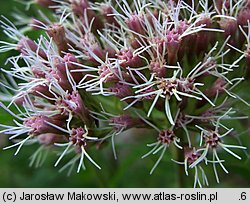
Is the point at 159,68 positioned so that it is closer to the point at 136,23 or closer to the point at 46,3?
the point at 136,23

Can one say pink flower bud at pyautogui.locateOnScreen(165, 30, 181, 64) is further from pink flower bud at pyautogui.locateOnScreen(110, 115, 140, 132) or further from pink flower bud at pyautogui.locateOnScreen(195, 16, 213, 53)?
pink flower bud at pyautogui.locateOnScreen(110, 115, 140, 132)

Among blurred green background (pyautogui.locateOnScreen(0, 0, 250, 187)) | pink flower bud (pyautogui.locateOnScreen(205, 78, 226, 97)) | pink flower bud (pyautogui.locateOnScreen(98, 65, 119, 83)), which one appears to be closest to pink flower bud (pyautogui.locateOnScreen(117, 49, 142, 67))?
pink flower bud (pyautogui.locateOnScreen(98, 65, 119, 83))

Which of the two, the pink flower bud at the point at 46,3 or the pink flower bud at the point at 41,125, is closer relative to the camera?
the pink flower bud at the point at 41,125

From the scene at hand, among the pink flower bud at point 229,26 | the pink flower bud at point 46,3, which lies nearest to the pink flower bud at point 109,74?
the pink flower bud at point 229,26

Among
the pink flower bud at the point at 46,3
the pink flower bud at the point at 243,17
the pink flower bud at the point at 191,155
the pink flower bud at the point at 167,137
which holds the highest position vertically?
the pink flower bud at the point at 46,3

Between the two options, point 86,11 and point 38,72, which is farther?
point 86,11

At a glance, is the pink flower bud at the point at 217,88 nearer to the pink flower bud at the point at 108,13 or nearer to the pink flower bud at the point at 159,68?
the pink flower bud at the point at 159,68

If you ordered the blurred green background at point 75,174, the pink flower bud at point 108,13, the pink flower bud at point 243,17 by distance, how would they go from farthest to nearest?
the blurred green background at point 75,174, the pink flower bud at point 108,13, the pink flower bud at point 243,17

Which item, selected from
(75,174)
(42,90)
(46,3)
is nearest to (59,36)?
(42,90)

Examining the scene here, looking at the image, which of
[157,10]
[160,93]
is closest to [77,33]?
[157,10]

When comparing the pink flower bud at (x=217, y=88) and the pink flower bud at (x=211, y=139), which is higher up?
the pink flower bud at (x=217, y=88)

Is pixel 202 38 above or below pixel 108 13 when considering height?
below
